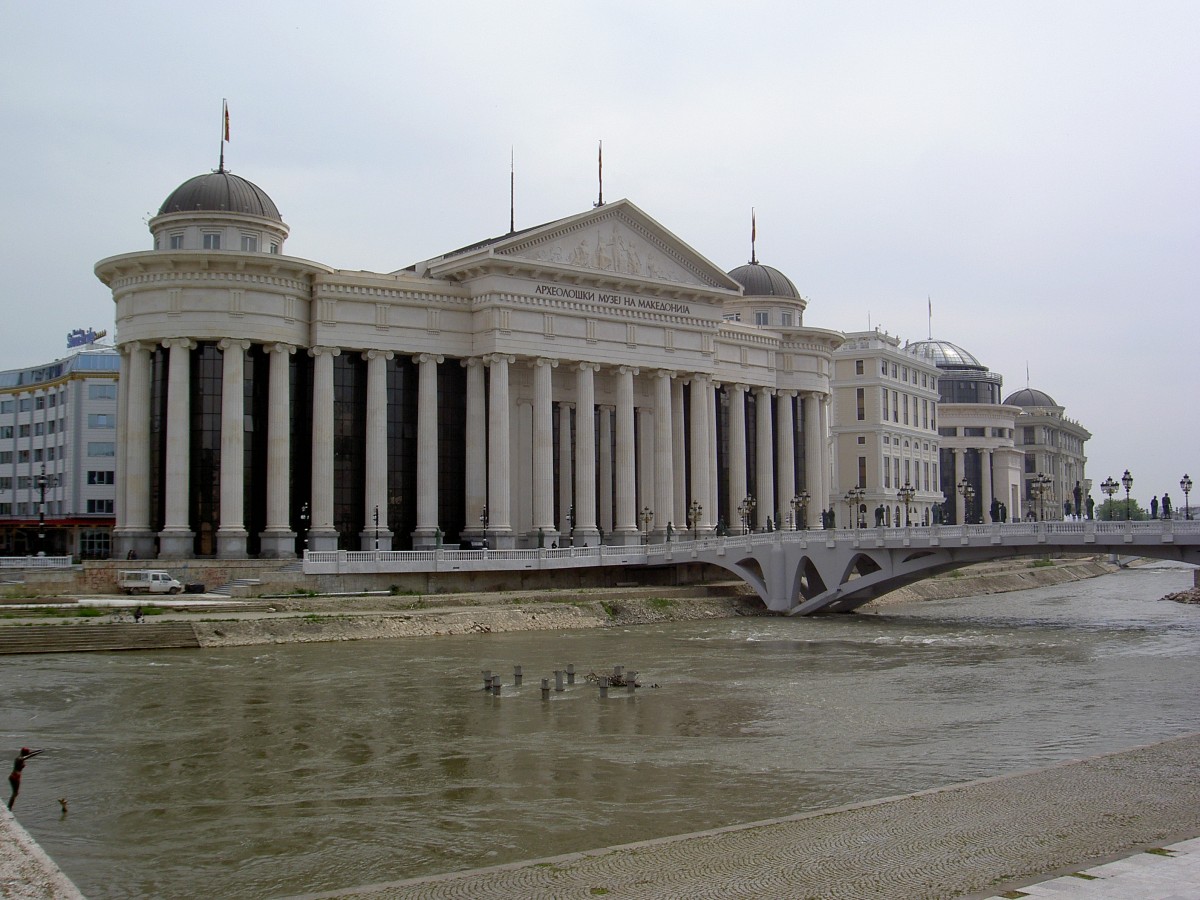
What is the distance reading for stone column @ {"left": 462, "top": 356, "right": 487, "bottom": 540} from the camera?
8319 centimetres

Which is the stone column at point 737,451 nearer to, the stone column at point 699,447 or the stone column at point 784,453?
the stone column at point 699,447

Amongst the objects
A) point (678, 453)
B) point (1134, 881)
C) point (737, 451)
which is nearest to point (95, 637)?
point (1134, 881)

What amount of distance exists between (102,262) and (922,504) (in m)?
84.8

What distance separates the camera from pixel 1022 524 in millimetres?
65438

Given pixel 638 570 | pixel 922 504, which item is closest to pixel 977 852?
pixel 638 570

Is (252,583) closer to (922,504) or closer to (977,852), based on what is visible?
(977,852)

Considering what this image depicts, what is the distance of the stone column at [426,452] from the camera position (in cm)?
8038

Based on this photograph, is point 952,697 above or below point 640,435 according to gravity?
below

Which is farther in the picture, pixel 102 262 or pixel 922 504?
pixel 922 504

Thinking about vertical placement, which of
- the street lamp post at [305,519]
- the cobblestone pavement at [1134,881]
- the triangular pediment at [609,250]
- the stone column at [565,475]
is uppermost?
the triangular pediment at [609,250]

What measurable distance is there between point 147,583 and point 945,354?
12475 centimetres

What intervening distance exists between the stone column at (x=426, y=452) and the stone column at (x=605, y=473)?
1437 centimetres

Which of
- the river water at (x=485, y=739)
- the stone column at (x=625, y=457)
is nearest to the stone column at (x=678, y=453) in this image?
the stone column at (x=625, y=457)

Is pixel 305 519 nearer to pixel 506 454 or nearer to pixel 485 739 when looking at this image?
pixel 506 454
